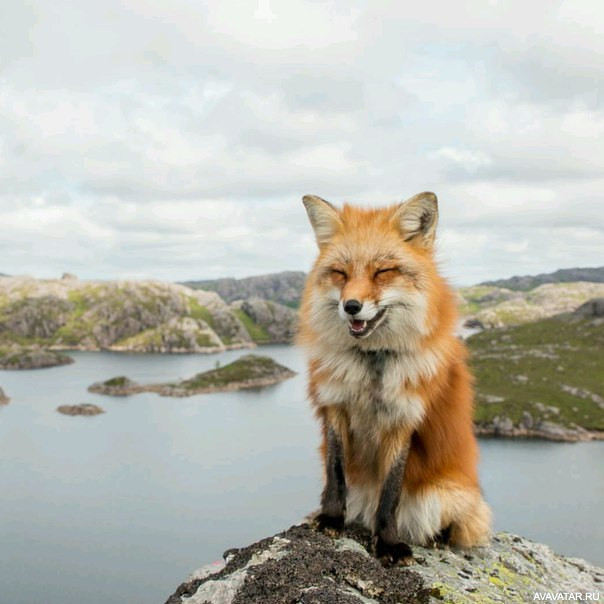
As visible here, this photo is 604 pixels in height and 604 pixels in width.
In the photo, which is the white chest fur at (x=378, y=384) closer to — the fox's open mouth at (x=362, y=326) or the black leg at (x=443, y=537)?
the fox's open mouth at (x=362, y=326)

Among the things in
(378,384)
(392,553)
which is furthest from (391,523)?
(378,384)

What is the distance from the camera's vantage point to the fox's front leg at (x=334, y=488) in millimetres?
7555

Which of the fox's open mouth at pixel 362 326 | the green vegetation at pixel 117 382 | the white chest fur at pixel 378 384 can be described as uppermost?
the fox's open mouth at pixel 362 326

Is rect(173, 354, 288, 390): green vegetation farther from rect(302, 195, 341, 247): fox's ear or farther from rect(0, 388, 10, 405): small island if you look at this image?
rect(302, 195, 341, 247): fox's ear

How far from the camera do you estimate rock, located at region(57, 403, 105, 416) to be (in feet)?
476

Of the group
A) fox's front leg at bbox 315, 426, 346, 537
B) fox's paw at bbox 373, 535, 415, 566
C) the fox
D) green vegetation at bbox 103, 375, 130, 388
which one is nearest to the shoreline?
green vegetation at bbox 103, 375, 130, 388

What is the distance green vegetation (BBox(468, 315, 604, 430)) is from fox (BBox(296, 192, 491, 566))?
119m

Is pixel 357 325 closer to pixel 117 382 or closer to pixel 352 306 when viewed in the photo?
pixel 352 306

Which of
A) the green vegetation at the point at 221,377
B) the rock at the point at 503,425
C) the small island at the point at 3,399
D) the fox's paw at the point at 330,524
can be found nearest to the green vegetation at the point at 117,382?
the green vegetation at the point at 221,377

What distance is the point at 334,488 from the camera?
7609 mm

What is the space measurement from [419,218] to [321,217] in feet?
4.22

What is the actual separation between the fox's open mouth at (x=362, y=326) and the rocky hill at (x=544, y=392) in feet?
416

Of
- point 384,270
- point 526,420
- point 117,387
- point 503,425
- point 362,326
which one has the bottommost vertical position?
point 503,425

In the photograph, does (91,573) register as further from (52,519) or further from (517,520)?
(517,520)
